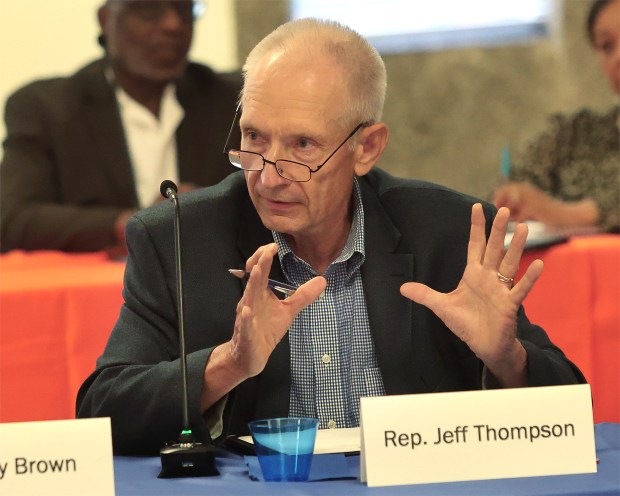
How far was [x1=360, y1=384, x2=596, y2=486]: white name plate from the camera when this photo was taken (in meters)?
1.25

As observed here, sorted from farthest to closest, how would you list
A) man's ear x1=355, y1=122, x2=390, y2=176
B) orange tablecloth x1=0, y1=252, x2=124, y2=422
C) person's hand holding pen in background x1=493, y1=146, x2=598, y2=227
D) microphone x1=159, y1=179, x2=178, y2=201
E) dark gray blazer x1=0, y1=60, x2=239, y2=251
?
dark gray blazer x1=0, y1=60, x2=239, y2=251, person's hand holding pen in background x1=493, y1=146, x2=598, y2=227, orange tablecloth x1=0, y1=252, x2=124, y2=422, man's ear x1=355, y1=122, x2=390, y2=176, microphone x1=159, y1=179, x2=178, y2=201

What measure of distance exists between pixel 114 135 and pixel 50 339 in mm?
1317

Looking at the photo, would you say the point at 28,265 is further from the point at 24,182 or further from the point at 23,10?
the point at 23,10

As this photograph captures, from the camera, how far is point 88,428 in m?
1.22

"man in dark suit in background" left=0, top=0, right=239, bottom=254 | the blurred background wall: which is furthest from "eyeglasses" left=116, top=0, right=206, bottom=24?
the blurred background wall

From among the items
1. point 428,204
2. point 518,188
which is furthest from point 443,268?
point 518,188

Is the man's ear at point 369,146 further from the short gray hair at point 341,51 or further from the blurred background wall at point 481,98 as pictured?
the blurred background wall at point 481,98

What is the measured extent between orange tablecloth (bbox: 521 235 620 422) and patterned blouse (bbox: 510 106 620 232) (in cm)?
84

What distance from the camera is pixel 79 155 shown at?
149 inches

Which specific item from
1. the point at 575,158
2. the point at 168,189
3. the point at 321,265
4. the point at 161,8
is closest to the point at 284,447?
the point at 168,189

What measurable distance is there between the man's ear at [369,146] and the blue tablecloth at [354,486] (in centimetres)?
74

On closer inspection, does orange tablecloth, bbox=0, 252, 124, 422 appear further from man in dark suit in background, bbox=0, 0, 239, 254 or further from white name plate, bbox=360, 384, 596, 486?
white name plate, bbox=360, 384, 596, 486

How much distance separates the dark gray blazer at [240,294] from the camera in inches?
67.7

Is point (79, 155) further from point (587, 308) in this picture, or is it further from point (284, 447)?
point (284, 447)
